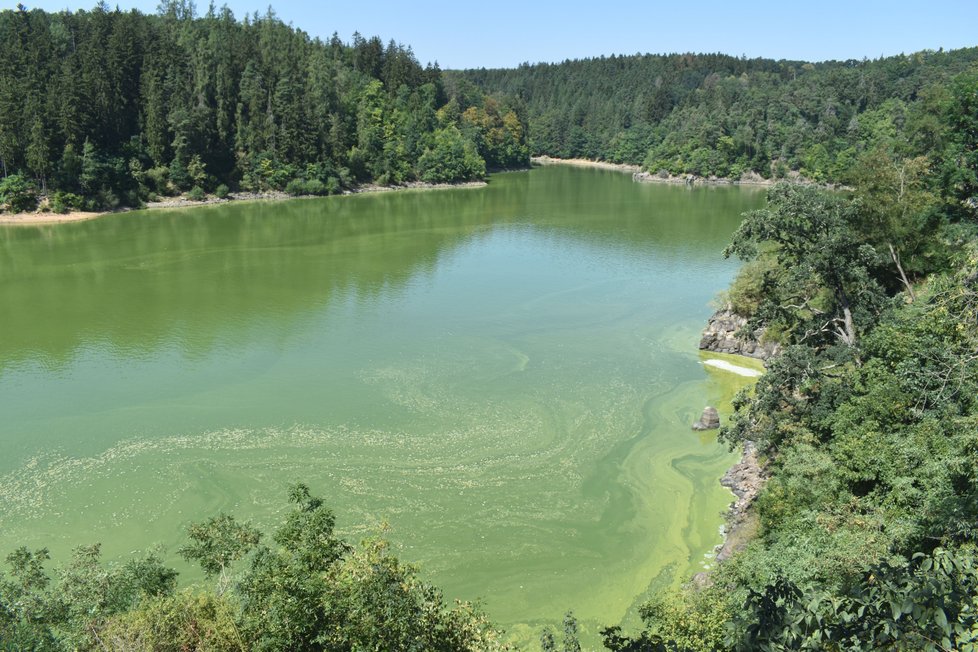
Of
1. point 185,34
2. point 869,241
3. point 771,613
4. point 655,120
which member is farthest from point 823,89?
point 771,613

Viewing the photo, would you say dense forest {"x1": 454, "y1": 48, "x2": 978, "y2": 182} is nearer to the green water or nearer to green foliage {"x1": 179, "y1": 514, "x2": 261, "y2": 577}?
the green water

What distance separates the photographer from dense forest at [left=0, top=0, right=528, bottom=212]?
5228cm

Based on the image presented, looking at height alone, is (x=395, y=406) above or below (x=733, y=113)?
below

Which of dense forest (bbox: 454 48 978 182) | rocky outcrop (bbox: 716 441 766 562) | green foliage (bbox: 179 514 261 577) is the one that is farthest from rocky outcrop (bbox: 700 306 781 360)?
dense forest (bbox: 454 48 978 182)

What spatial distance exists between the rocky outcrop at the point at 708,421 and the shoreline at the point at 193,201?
48.3 metres

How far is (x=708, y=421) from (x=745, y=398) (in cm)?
261

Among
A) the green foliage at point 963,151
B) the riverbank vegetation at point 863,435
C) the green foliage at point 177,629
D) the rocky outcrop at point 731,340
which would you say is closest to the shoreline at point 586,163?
the green foliage at point 963,151

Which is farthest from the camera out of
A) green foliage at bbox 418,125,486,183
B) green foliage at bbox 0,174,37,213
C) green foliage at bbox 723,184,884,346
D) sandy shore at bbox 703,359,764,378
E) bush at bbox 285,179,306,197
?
green foliage at bbox 418,125,486,183

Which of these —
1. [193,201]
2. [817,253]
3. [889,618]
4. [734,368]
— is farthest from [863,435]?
[193,201]

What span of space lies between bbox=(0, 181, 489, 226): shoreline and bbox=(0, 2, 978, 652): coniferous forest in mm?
989

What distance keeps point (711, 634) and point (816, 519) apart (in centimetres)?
336

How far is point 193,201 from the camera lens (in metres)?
59.5

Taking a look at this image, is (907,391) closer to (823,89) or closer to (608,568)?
(608,568)

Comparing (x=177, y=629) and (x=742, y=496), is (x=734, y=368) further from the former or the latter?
(x=177, y=629)
